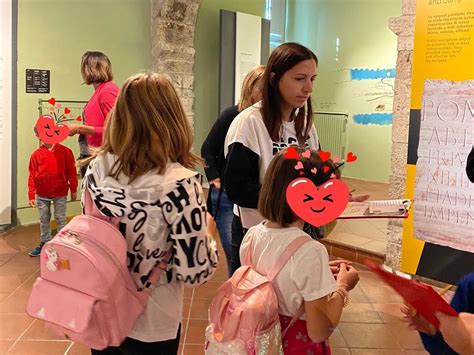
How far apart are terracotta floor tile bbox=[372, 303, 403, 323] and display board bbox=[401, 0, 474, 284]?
353mm

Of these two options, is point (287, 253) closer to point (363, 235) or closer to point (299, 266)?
point (299, 266)

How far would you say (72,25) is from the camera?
203 inches

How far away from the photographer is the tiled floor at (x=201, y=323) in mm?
2723

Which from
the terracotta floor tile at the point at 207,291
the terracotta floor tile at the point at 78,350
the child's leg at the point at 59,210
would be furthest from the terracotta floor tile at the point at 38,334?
the child's leg at the point at 59,210

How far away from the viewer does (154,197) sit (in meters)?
1.40

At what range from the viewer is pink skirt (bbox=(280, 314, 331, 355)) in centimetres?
142

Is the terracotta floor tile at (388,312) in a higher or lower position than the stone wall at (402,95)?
lower

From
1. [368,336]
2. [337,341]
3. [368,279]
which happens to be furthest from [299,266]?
[368,279]

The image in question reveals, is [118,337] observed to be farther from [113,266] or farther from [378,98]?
[378,98]

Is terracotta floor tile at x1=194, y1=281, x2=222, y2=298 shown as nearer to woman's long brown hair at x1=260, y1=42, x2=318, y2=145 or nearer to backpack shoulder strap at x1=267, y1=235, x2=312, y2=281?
woman's long brown hair at x1=260, y1=42, x2=318, y2=145

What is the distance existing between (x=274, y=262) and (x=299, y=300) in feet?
0.39

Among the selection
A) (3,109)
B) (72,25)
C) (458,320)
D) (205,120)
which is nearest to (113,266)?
(458,320)

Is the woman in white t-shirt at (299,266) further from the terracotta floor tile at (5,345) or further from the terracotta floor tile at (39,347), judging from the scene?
the terracotta floor tile at (5,345)

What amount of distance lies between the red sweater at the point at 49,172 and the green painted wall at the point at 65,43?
3.24 feet
